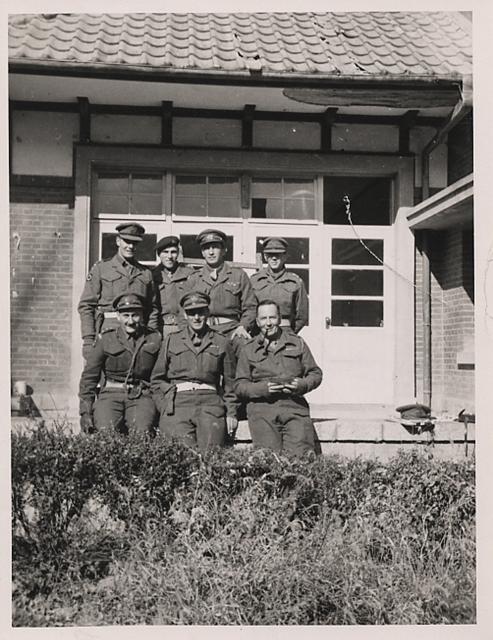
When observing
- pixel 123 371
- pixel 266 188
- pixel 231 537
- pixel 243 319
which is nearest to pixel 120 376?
pixel 123 371

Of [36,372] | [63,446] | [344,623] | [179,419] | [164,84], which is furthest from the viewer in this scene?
[36,372]

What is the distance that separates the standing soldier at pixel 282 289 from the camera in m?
5.93

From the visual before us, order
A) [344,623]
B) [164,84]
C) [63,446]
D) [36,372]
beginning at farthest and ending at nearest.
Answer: [36,372], [164,84], [63,446], [344,623]

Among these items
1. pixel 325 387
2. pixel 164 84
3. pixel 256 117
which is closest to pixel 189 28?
pixel 164 84

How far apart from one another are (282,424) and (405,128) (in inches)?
161

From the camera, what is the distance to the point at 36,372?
6871mm

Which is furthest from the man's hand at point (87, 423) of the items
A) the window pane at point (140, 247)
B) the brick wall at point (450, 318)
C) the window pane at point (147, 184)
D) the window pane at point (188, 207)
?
the brick wall at point (450, 318)

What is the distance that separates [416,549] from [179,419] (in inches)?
80.9

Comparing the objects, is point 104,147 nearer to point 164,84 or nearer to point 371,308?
point 164,84

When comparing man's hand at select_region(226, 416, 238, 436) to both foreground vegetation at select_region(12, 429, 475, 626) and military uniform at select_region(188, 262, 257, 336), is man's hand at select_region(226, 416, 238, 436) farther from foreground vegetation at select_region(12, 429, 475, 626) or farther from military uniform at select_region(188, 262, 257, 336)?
foreground vegetation at select_region(12, 429, 475, 626)

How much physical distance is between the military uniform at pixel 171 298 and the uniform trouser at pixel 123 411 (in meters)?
0.87

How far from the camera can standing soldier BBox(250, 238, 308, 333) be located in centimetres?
593

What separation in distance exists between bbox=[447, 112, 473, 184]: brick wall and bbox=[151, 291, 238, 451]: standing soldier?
3.58 meters

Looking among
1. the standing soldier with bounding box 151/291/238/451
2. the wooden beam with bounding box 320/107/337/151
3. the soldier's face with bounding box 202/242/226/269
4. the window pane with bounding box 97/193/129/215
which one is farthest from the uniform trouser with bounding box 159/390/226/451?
the wooden beam with bounding box 320/107/337/151
